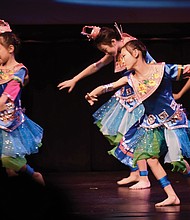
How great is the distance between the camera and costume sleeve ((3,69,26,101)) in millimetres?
3100

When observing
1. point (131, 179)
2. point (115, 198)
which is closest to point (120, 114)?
point (131, 179)

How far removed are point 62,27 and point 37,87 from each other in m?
0.62

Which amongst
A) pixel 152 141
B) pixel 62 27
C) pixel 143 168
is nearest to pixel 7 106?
pixel 152 141

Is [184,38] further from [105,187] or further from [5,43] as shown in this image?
[5,43]

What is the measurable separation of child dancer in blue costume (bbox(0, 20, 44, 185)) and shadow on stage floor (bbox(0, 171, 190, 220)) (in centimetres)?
37

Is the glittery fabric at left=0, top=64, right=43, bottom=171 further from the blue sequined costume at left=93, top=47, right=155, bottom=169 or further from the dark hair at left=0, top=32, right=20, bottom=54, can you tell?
the blue sequined costume at left=93, top=47, right=155, bottom=169

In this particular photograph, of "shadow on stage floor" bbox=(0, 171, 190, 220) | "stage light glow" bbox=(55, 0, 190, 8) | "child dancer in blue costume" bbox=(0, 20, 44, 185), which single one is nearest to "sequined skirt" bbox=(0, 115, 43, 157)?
"child dancer in blue costume" bbox=(0, 20, 44, 185)

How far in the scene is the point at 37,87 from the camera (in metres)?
4.89

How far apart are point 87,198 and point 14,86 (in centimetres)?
80

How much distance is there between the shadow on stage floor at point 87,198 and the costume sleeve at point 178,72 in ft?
2.26

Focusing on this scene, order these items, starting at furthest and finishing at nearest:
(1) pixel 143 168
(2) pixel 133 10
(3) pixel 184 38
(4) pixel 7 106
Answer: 1. (3) pixel 184 38
2. (2) pixel 133 10
3. (1) pixel 143 168
4. (4) pixel 7 106

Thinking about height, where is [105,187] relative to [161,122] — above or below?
below

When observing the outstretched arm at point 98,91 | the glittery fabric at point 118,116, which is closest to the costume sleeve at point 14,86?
the outstretched arm at point 98,91

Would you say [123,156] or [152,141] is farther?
[123,156]
